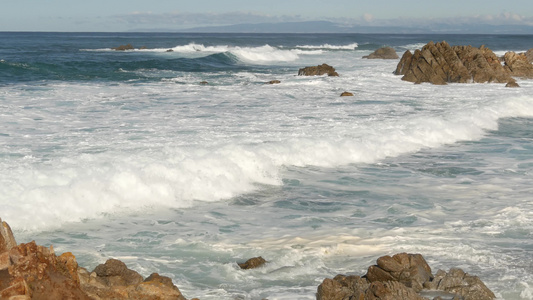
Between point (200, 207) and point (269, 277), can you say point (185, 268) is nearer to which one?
point (269, 277)

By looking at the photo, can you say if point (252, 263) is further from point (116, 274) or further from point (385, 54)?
point (385, 54)

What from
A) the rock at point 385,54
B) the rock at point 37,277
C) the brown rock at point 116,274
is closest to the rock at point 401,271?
the brown rock at point 116,274

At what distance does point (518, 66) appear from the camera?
31.2 meters

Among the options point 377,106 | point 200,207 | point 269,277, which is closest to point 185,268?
point 269,277

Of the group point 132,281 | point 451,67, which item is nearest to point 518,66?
point 451,67

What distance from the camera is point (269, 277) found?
6.01m

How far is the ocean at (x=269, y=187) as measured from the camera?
6.51 meters

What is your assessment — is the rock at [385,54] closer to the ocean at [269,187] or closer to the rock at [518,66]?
the rock at [518,66]

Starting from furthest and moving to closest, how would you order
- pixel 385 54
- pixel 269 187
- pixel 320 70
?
pixel 385 54, pixel 320 70, pixel 269 187

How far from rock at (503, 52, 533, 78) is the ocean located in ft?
40.2

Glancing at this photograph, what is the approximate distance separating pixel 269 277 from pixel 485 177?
5.91 meters

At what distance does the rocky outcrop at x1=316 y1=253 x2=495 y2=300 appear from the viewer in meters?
4.88

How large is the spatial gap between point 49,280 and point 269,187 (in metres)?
6.18

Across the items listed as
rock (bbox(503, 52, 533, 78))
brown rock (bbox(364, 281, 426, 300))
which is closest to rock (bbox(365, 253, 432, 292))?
brown rock (bbox(364, 281, 426, 300))
